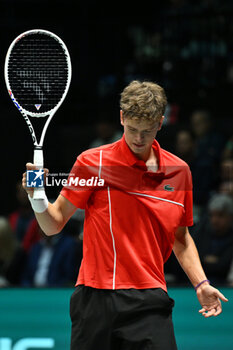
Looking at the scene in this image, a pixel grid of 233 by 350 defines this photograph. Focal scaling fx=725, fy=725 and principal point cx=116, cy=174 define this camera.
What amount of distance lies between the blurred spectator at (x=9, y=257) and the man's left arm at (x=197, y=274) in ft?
7.57

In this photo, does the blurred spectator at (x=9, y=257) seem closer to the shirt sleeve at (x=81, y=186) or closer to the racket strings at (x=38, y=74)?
the racket strings at (x=38, y=74)

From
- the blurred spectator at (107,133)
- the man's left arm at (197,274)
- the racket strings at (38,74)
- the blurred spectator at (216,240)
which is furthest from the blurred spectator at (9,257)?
the man's left arm at (197,274)

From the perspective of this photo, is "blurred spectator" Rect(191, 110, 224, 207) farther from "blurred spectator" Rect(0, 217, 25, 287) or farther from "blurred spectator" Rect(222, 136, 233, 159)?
"blurred spectator" Rect(0, 217, 25, 287)

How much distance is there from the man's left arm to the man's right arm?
491 mm

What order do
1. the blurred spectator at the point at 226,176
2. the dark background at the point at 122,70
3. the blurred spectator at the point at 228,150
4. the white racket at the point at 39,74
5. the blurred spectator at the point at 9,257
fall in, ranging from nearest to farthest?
the white racket at the point at 39,74 < the blurred spectator at the point at 9,257 < the blurred spectator at the point at 226,176 < the blurred spectator at the point at 228,150 < the dark background at the point at 122,70

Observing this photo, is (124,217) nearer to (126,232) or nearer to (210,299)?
(126,232)

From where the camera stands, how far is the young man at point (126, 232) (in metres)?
2.75

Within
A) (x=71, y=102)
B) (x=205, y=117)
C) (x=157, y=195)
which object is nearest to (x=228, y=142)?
(x=205, y=117)

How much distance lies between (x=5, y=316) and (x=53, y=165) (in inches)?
90.1

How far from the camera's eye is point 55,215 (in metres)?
2.82

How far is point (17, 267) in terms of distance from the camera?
5184 mm

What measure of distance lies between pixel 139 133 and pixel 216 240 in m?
2.26

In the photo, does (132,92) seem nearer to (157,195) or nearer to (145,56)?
(157,195)

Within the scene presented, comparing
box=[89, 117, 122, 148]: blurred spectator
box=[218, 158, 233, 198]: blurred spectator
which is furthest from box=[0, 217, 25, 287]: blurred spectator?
box=[218, 158, 233, 198]: blurred spectator
